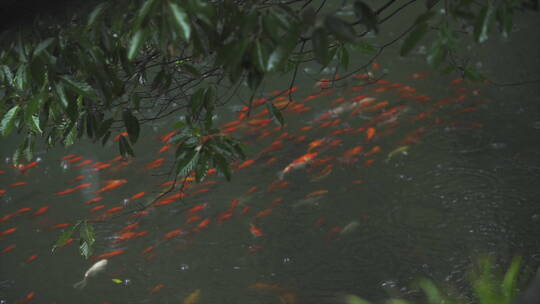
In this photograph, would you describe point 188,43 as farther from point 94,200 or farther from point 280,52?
point 94,200

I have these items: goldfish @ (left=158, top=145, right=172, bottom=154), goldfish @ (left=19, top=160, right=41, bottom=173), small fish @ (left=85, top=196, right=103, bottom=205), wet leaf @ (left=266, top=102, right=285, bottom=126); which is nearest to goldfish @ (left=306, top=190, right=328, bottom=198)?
goldfish @ (left=158, top=145, right=172, bottom=154)

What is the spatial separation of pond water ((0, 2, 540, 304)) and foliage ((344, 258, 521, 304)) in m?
0.11

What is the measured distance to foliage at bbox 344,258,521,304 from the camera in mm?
3918

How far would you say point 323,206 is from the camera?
5730mm

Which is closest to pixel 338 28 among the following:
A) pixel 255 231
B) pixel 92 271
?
pixel 255 231

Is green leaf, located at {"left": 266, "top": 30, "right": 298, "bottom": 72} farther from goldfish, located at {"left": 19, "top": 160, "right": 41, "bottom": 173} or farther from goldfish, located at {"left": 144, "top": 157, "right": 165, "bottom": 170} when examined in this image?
goldfish, located at {"left": 19, "top": 160, "right": 41, "bottom": 173}

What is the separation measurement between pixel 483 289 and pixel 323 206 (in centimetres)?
196

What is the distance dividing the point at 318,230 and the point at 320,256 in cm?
37

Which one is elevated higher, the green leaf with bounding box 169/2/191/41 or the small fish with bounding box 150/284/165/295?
the green leaf with bounding box 169/2/191/41

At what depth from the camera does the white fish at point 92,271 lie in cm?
545

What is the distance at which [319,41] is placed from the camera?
1.42 meters

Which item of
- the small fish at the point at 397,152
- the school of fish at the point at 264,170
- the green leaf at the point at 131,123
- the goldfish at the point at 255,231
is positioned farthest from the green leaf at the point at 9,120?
the small fish at the point at 397,152

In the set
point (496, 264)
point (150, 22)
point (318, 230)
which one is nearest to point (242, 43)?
point (150, 22)

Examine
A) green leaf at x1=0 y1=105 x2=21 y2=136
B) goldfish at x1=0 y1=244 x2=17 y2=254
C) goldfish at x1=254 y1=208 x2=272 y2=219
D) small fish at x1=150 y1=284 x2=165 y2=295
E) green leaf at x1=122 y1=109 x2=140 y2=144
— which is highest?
green leaf at x1=0 y1=105 x2=21 y2=136
